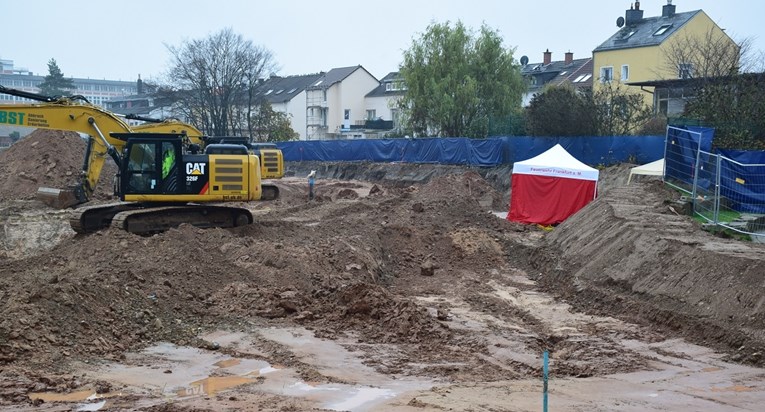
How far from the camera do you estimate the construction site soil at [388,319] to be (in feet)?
30.6

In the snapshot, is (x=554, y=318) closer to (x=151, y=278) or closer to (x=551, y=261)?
(x=551, y=261)

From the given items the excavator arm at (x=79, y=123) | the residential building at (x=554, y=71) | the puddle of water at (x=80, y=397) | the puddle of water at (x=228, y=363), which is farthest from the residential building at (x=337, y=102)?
the puddle of water at (x=80, y=397)

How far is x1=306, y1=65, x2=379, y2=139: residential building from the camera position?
3295 inches

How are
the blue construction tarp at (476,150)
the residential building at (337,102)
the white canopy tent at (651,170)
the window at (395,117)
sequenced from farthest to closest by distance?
the residential building at (337,102) < the window at (395,117) < the blue construction tarp at (476,150) < the white canopy tent at (651,170)

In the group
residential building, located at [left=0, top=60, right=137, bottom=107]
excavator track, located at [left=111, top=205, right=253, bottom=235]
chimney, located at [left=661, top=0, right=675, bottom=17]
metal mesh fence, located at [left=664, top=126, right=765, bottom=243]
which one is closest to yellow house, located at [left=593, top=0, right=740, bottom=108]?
chimney, located at [left=661, top=0, right=675, bottom=17]

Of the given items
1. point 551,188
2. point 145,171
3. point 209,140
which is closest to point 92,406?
point 145,171

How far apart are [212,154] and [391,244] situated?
4.98 metres

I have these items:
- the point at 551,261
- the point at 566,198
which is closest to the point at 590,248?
the point at 551,261

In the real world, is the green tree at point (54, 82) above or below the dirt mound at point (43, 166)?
above

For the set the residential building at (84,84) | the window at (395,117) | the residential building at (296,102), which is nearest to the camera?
the window at (395,117)

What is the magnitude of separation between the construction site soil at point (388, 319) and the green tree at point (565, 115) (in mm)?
17783

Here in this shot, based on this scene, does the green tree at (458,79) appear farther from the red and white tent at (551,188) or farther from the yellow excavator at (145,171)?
the yellow excavator at (145,171)

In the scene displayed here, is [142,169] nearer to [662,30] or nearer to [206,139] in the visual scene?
[206,139]

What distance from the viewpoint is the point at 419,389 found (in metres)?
9.47
